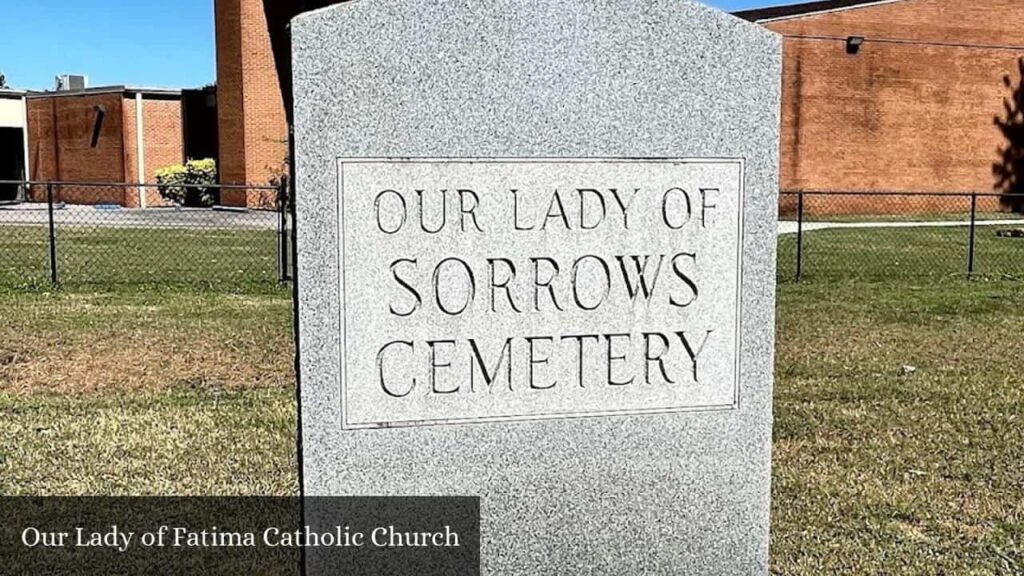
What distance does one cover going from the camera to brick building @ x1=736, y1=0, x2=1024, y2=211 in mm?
30688

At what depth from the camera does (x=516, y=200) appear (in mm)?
2908

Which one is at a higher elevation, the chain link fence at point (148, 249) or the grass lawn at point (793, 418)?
the chain link fence at point (148, 249)

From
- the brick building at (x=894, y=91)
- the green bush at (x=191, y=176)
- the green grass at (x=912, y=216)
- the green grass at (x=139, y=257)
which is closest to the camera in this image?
the green grass at (x=139, y=257)

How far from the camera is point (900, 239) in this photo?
20.7 meters

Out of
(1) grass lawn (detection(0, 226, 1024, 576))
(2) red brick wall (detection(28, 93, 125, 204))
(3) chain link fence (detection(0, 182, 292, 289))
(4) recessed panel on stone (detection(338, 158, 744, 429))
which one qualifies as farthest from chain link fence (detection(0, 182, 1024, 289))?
(4) recessed panel on stone (detection(338, 158, 744, 429))

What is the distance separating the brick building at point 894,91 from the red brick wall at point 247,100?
14.3 meters

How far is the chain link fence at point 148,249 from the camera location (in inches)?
494

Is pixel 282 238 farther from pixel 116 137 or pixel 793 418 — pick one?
pixel 116 137

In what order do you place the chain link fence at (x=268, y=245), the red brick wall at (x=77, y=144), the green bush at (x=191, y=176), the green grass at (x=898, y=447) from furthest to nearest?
the red brick wall at (x=77, y=144), the green bush at (x=191, y=176), the chain link fence at (x=268, y=245), the green grass at (x=898, y=447)

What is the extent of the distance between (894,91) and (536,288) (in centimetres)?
3121

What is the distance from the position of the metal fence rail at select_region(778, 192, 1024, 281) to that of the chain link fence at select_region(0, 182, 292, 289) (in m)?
6.90

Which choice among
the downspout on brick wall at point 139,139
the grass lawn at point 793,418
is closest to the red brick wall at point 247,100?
the downspout on brick wall at point 139,139

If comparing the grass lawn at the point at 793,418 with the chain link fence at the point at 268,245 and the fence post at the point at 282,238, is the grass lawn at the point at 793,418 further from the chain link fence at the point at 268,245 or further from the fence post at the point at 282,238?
the chain link fence at the point at 268,245

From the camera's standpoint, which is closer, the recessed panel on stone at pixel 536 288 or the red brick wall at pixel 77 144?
the recessed panel on stone at pixel 536 288
